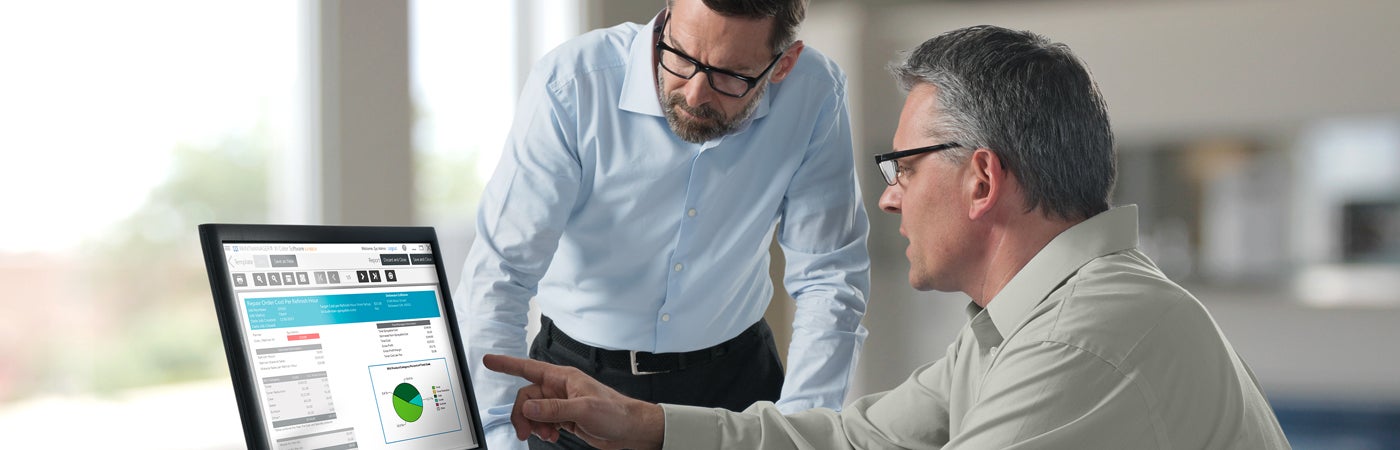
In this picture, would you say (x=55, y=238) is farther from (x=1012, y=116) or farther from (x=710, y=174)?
(x=1012, y=116)

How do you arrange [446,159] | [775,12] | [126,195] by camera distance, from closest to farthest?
1. [775,12]
2. [126,195]
3. [446,159]

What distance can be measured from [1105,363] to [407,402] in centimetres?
71

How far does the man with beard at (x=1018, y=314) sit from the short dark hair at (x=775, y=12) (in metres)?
0.30

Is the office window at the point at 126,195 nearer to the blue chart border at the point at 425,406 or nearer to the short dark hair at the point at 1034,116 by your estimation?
the blue chart border at the point at 425,406

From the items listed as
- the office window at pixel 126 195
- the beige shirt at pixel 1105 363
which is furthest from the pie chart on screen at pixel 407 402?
the office window at pixel 126 195

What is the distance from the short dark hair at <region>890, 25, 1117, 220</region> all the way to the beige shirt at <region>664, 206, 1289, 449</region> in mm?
46

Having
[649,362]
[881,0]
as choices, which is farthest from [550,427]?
[881,0]

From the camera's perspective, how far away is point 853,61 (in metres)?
5.06

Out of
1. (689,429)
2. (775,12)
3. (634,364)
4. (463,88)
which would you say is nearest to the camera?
(689,429)

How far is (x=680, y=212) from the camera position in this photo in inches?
75.2

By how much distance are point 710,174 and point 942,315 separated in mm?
3131

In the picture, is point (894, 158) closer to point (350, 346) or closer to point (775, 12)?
point (775, 12)

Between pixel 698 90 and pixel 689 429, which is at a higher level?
pixel 698 90

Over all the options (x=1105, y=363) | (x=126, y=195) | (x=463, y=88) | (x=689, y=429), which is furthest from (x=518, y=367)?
(x=463, y=88)
